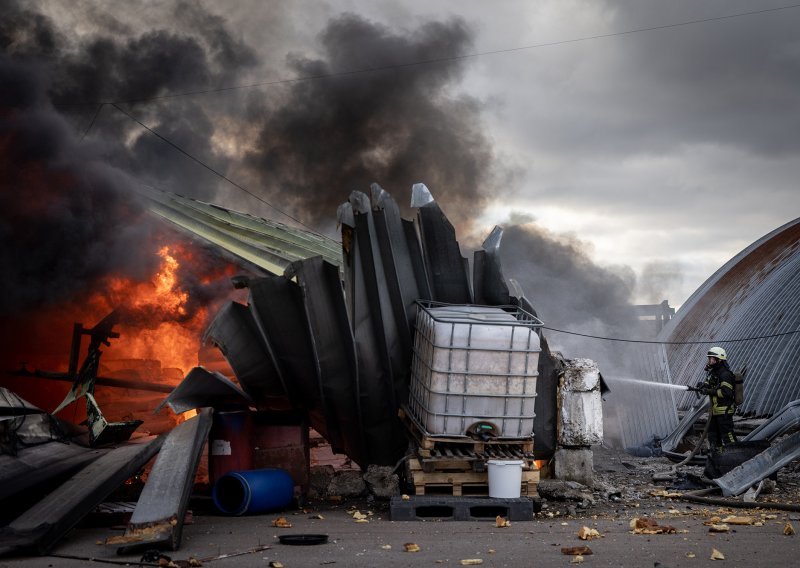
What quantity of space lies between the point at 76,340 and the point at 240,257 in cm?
288

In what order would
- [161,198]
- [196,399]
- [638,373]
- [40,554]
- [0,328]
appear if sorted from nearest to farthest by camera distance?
[40,554] → [196,399] → [0,328] → [161,198] → [638,373]

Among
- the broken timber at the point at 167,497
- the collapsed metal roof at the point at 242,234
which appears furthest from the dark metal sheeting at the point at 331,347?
the collapsed metal roof at the point at 242,234

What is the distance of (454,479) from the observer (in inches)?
345

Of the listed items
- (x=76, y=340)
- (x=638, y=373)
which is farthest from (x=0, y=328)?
(x=638, y=373)

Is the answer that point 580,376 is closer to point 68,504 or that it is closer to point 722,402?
point 722,402

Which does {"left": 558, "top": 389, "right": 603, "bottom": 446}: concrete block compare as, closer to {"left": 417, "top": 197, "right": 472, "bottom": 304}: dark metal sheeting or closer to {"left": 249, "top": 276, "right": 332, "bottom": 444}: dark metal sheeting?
{"left": 417, "top": 197, "right": 472, "bottom": 304}: dark metal sheeting

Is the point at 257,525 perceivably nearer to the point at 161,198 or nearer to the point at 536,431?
the point at 536,431

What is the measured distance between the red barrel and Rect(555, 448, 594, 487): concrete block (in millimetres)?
3809

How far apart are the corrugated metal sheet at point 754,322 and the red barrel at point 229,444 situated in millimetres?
9864

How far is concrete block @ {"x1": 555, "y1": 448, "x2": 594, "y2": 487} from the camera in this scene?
10.0 m

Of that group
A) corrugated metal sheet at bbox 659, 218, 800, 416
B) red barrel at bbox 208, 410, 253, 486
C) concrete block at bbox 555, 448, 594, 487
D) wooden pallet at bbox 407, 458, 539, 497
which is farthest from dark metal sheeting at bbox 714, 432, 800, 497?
red barrel at bbox 208, 410, 253, 486

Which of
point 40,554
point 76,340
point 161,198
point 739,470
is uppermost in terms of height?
point 161,198

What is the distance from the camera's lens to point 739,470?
32.9ft

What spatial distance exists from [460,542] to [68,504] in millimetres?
3543
